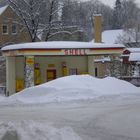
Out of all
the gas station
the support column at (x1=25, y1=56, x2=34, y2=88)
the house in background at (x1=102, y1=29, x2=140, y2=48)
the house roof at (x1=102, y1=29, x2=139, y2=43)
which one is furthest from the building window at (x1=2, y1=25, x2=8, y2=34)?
the support column at (x1=25, y1=56, x2=34, y2=88)

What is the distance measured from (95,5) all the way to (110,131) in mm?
127715

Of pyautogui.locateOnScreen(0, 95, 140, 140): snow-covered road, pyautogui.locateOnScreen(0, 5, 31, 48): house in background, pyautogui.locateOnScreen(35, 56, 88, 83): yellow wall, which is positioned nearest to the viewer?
pyautogui.locateOnScreen(0, 95, 140, 140): snow-covered road

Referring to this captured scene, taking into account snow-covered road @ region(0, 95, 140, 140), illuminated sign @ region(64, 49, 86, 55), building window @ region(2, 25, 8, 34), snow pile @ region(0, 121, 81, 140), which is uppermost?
building window @ region(2, 25, 8, 34)

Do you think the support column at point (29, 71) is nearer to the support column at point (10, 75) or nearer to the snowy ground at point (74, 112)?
the support column at point (10, 75)

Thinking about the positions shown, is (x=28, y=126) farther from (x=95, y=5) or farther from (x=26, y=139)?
(x=95, y=5)

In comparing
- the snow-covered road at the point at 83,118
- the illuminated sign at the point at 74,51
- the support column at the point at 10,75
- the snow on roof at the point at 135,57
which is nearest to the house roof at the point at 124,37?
the snow on roof at the point at 135,57

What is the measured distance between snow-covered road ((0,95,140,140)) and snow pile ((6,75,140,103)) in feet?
3.88

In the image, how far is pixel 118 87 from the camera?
29016mm

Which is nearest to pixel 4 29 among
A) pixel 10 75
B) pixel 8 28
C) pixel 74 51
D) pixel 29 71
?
pixel 8 28

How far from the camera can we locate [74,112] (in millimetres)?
20062

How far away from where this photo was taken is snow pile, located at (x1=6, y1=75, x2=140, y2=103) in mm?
25609

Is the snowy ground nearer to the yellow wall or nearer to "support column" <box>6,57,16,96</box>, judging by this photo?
the yellow wall

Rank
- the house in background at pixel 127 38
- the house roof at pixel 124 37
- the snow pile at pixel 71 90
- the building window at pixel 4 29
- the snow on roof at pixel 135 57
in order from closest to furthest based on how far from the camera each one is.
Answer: the snow pile at pixel 71 90 < the snow on roof at pixel 135 57 < the building window at pixel 4 29 < the house in background at pixel 127 38 < the house roof at pixel 124 37

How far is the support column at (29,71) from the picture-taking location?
30109 mm
